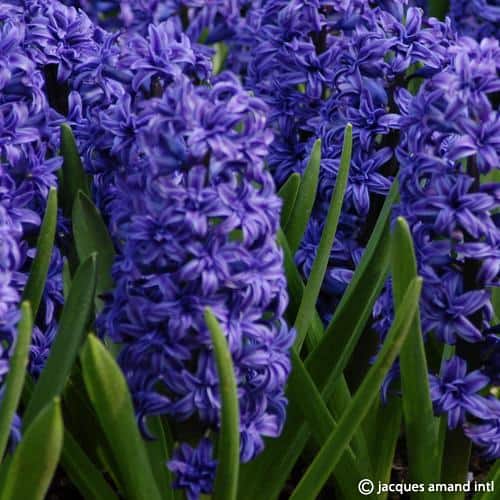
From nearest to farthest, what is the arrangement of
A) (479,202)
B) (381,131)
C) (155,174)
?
(155,174) → (479,202) → (381,131)

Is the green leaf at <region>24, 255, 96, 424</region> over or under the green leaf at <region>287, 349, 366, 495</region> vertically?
over

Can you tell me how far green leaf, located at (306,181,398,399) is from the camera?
232cm

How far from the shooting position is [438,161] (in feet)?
7.04

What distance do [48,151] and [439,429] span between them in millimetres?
1164

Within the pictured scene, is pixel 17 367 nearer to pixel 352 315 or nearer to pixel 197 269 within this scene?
pixel 197 269

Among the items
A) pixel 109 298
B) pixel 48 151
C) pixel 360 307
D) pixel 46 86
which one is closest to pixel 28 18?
pixel 46 86

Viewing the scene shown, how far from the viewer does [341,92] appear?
2697mm

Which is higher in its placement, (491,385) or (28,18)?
(28,18)

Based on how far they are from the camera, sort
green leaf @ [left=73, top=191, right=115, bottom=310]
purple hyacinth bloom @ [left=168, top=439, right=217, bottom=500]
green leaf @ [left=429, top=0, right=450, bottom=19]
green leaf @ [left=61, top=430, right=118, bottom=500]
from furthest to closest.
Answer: green leaf @ [left=429, top=0, right=450, bottom=19] → green leaf @ [left=73, top=191, right=115, bottom=310] → green leaf @ [left=61, top=430, right=118, bottom=500] → purple hyacinth bloom @ [left=168, top=439, right=217, bottom=500]

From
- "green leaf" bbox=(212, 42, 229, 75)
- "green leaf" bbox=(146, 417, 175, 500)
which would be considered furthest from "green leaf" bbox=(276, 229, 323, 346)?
"green leaf" bbox=(212, 42, 229, 75)

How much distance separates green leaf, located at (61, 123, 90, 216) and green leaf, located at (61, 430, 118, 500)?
1.93ft

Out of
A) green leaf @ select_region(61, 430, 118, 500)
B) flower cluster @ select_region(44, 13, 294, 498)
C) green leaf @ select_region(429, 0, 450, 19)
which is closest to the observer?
flower cluster @ select_region(44, 13, 294, 498)

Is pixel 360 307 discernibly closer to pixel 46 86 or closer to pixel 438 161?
pixel 438 161

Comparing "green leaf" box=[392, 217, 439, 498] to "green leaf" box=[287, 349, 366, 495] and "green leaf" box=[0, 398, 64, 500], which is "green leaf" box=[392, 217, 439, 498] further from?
"green leaf" box=[0, 398, 64, 500]
